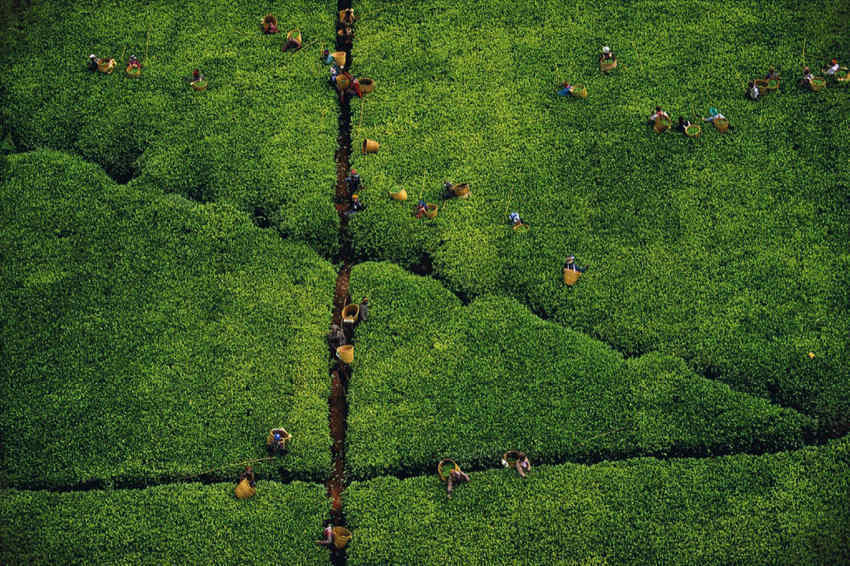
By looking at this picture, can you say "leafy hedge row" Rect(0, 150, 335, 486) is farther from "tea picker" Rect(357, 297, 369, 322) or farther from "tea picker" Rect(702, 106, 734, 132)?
"tea picker" Rect(702, 106, 734, 132)

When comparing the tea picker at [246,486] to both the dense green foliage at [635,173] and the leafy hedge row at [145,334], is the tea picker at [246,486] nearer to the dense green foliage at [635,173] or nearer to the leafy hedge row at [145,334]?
the leafy hedge row at [145,334]

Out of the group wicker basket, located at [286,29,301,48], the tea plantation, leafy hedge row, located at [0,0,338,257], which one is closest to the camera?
the tea plantation

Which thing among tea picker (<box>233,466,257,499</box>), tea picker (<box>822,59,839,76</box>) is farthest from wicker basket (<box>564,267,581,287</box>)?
tea picker (<box>822,59,839,76</box>)

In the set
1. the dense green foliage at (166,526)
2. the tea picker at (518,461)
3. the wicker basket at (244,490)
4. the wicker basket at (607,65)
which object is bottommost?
the dense green foliage at (166,526)

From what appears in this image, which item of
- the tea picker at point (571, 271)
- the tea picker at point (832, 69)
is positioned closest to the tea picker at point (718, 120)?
the tea picker at point (832, 69)

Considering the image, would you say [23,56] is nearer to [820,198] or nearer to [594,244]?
[594,244]

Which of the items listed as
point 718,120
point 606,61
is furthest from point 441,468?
point 606,61

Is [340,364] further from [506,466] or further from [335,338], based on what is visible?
[506,466]
